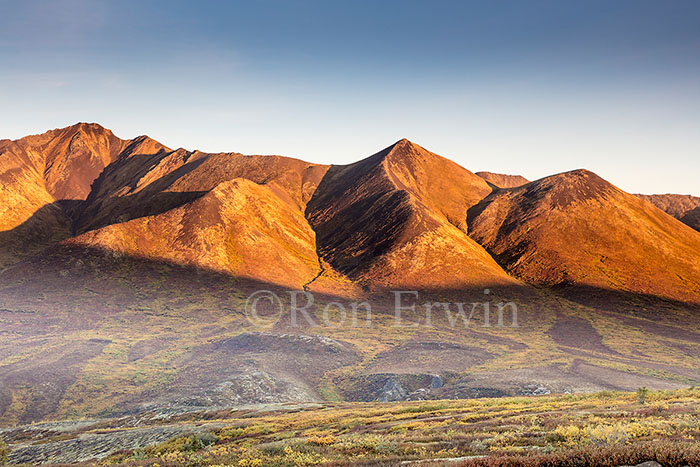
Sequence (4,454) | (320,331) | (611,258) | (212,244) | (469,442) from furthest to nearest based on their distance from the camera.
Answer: (212,244) → (611,258) → (320,331) → (4,454) → (469,442)

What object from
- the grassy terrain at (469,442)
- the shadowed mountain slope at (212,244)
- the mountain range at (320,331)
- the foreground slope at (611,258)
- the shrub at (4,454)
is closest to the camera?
the grassy terrain at (469,442)

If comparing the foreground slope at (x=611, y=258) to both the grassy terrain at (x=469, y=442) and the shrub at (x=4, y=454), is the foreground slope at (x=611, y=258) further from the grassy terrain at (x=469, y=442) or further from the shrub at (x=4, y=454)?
the shrub at (x=4, y=454)

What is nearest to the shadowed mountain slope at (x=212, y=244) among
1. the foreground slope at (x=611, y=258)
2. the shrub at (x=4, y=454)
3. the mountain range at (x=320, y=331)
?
the mountain range at (x=320, y=331)

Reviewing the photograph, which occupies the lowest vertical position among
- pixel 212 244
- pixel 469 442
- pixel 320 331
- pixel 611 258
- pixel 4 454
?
pixel 320 331

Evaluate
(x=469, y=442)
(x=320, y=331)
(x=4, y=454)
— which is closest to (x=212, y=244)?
(x=320, y=331)

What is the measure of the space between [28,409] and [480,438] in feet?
233

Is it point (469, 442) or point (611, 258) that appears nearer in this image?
point (469, 442)

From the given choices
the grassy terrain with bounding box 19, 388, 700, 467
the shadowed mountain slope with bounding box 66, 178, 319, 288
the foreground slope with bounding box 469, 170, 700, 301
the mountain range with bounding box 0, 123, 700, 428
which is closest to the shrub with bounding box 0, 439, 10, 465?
the grassy terrain with bounding box 19, 388, 700, 467

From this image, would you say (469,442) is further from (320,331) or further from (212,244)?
(212,244)

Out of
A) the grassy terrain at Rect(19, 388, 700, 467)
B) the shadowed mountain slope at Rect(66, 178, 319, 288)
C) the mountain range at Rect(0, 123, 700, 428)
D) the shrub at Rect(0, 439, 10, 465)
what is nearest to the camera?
the grassy terrain at Rect(19, 388, 700, 467)

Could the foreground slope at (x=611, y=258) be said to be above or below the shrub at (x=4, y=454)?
above

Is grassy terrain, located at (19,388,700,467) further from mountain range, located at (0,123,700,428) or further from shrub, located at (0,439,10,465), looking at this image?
mountain range, located at (0,123,700,428)

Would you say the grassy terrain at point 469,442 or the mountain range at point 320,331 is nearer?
the grassy terrain at point 469,442

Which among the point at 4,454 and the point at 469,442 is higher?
the point at 469,442
